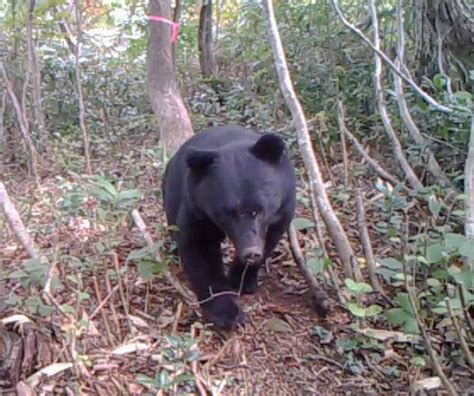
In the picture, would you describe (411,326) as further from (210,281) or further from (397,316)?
(210,281)

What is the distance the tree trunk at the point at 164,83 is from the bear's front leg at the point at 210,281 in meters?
2.66

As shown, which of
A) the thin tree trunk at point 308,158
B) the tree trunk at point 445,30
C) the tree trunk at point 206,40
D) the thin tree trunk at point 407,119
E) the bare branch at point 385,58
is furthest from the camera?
the tree trunk at point 206,40

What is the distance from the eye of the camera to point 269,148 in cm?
353

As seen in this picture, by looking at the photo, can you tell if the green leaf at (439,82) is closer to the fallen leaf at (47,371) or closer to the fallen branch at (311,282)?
the fallen branch at (311,282)

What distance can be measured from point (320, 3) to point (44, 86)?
3.15 metres

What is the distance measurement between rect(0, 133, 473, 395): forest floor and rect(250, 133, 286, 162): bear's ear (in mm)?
731

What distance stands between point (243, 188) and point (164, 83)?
11.4 feet

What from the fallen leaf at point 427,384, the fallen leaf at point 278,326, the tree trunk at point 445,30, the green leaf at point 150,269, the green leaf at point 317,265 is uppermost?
the tree trunk at point 445,30


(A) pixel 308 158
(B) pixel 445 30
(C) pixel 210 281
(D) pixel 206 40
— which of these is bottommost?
(C) pixel 210 281

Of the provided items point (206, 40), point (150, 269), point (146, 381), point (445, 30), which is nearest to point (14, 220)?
point (150, 269)

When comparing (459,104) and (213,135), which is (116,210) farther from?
(459,104)

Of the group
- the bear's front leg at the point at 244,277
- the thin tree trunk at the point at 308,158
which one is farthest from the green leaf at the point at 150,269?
the thin tree trunk at the point at 308,158

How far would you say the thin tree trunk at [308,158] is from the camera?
3689 millimetres

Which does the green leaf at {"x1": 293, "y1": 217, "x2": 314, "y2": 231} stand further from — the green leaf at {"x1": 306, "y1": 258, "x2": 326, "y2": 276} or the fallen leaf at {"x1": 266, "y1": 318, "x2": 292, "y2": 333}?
the fallen leaf at {"x1": 266, "y1": 318, "x2": 292, "y2": 333}
